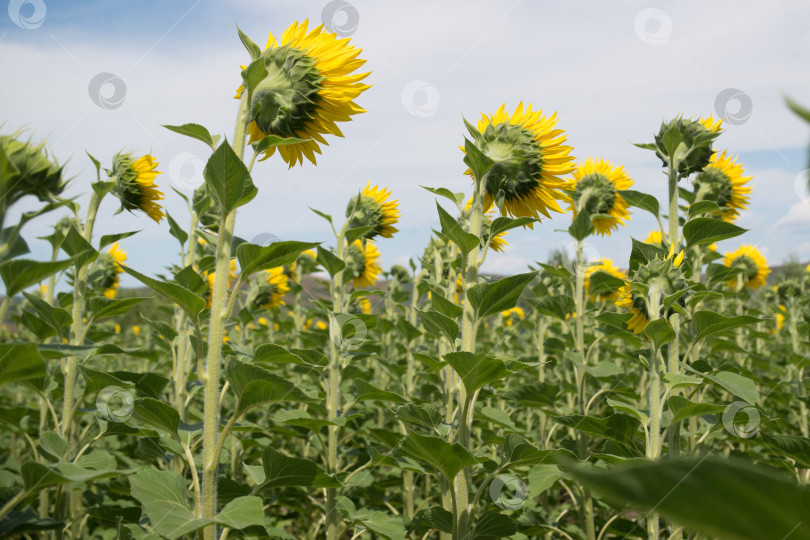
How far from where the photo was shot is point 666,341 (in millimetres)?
1899

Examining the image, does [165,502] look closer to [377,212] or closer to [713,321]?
[713,321]

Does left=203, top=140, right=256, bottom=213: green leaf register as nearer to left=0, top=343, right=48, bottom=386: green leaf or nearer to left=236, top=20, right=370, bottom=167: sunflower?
left=236, top=20, right=370, bottom=167: sunflower

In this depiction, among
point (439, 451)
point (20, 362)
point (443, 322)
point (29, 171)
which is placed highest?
point (29, 171)

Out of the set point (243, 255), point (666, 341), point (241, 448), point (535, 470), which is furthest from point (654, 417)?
point (241, 448)

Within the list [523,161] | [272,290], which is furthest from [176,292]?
[272,290]

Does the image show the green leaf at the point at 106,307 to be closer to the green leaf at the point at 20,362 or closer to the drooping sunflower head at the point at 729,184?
the green leaf at the point at 20,362

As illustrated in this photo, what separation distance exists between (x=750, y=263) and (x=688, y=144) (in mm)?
4436

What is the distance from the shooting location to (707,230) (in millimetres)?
2127

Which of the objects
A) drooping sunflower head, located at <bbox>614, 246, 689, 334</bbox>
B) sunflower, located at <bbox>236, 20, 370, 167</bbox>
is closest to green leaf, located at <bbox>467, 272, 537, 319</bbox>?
drooping sunflower head, located at <bbox>614, 246, 689, 334</bbox>

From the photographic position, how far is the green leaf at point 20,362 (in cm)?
89

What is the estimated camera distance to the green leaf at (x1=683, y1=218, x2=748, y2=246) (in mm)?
2037

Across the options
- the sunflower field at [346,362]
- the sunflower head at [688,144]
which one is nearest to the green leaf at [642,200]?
the sunflower field at [346,362]

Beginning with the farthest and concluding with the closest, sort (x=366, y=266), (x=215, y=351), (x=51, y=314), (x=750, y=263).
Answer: (x=750, y=263) → (x=366, y=266) → (x=51, y=314) → (x=215, y=351)

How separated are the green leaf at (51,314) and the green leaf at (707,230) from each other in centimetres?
233
